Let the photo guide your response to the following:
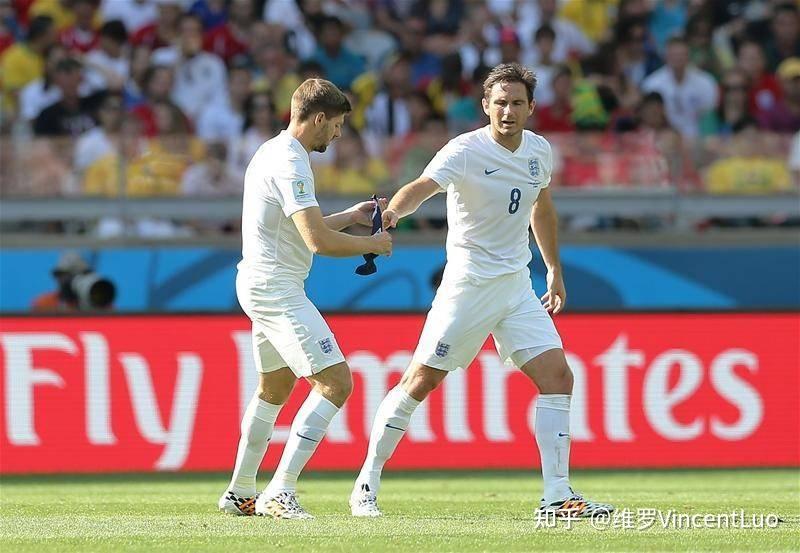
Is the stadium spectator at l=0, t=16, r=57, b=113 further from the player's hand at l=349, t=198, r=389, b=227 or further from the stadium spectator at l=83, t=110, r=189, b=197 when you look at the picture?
the player's hand at l=349, t=198, r=389, b=227

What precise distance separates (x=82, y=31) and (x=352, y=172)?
14.3 ft

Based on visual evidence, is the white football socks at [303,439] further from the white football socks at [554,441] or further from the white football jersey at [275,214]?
the white football socks at [554,441]

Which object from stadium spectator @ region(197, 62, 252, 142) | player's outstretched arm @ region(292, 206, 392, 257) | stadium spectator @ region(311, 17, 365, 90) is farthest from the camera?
stadium spectator @ region(311, 17, 365, 90)

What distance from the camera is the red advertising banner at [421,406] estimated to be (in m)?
12.5

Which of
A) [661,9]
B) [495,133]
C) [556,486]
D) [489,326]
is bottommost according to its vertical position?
[556,486]

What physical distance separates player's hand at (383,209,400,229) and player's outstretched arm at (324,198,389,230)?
0.16 feet

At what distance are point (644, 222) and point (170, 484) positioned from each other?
6.20 metres

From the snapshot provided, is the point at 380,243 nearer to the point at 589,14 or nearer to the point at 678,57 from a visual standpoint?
the point at 678,57

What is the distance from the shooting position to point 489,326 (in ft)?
26.8

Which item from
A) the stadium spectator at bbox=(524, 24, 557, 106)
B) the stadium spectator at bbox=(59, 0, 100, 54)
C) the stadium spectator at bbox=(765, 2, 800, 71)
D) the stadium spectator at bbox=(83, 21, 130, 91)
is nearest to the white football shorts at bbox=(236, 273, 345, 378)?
the stadium spectator at bbox=(83, 21, 130, 91)

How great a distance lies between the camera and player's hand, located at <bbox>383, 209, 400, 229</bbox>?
7.70 meters

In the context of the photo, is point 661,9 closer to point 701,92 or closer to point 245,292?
point 701,92

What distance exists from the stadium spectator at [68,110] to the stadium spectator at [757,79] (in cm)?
735

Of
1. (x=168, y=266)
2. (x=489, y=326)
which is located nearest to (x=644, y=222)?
(x=168, y=266)
